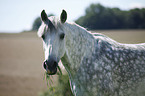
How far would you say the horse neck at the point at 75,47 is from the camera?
2443mm

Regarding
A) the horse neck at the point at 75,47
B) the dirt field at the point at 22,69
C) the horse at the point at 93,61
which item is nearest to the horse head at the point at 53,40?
the horse at the point at 93,61

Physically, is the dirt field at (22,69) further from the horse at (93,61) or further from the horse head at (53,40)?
the horse head at (53,40)

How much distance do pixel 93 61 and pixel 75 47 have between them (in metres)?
0.45

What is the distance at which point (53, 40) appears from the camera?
2.19 metres

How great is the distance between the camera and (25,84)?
687 inches

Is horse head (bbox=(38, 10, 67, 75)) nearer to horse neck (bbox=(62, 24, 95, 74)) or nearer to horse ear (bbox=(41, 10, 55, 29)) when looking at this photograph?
horse ear (bbox=(41, 10, 55, 29))

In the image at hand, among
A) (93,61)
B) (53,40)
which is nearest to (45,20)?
(53,40)

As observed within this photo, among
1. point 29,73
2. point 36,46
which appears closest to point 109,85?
point 29,73

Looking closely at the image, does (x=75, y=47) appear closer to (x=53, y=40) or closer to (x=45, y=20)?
(x=53, y=40)

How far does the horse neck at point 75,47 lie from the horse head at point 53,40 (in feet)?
0.52

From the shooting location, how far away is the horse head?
6.95 feet

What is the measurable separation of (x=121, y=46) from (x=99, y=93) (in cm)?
108

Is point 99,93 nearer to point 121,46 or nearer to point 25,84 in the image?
point 121,46

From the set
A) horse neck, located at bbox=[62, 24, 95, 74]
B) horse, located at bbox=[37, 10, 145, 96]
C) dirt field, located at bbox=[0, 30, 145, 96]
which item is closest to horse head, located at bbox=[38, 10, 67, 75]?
horse, located at bbox=[37, 10, 145, 96]
